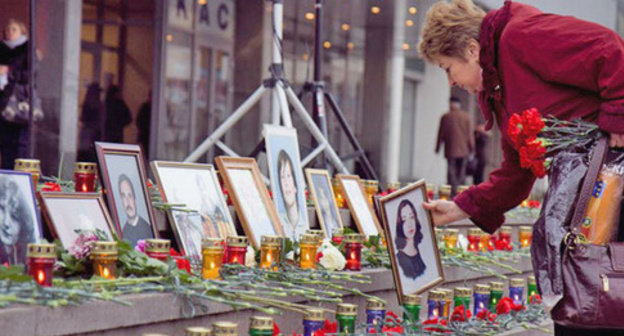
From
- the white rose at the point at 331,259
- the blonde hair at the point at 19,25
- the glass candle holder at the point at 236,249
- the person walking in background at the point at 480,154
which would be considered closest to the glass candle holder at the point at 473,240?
the white rose at the point at 331,259

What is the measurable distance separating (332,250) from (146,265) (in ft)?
2.95

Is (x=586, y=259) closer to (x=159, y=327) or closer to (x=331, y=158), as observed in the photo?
(x=159, y=327)

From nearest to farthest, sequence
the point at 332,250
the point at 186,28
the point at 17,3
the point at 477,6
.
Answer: the point at 477,6, the point at 332,250, the point at 17,3, the point at 186,28

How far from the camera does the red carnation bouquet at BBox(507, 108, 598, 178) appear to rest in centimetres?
259

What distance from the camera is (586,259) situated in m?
2.48

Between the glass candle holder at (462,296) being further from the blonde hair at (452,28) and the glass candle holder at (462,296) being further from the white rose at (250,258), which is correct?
the blonde hair at (452,28)

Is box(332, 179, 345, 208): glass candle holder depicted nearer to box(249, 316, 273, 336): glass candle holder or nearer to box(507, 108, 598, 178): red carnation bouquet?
box(507, 108, 598, 178): red carnation bouquet

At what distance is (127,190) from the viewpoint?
2949mm

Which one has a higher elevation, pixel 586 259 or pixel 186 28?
pixel 186 28

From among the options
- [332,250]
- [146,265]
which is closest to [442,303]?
[332,250]

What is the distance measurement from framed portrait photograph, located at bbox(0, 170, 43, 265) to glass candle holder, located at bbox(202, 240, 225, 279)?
1.40 ft

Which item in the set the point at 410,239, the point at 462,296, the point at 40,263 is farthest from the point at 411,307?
the point at 40,263

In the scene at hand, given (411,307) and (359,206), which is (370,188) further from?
(411,307)

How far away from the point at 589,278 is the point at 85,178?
142cm
